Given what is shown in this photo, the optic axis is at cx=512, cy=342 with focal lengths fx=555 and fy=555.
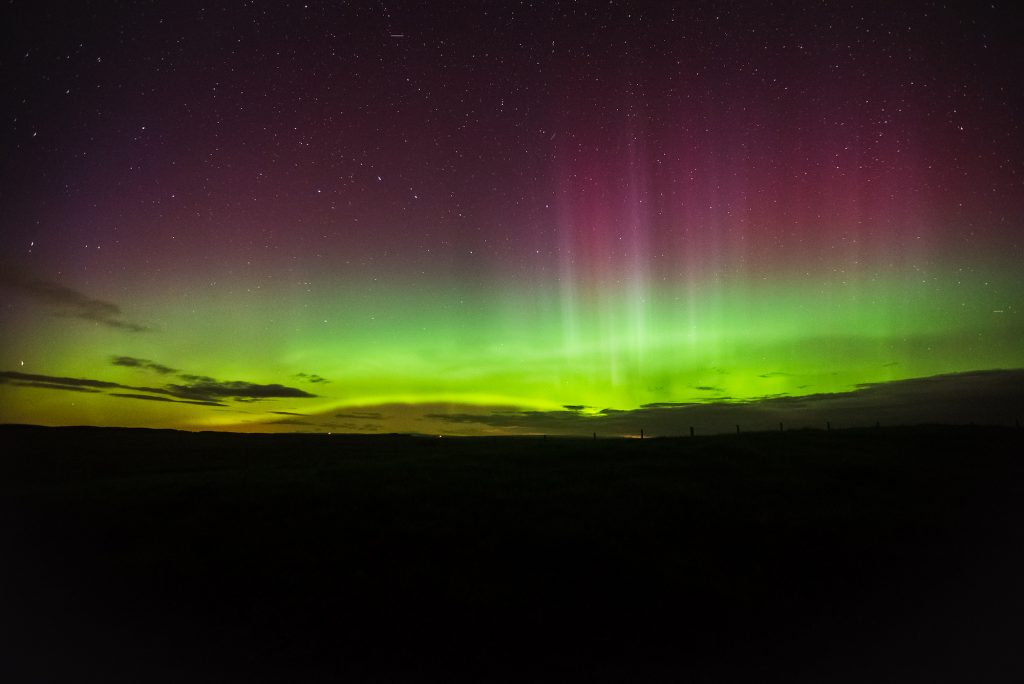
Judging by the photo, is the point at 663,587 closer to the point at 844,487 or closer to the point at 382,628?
the point at 382,628

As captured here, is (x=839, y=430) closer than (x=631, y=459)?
No

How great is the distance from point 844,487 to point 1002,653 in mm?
12550

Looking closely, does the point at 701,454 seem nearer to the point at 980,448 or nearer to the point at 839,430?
the point at 980,448

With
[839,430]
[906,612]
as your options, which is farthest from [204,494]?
[839,430]

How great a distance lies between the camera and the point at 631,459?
97.9ft

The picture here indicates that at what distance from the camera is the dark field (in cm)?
927

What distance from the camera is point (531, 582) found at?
12016mm

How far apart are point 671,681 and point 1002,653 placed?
5.48 m

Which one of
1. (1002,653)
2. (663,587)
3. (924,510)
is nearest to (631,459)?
(924,510)

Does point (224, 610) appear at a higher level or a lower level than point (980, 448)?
lower

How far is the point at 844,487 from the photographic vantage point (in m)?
20.7

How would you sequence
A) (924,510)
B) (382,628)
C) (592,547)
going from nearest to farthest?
(382,628), (592,547), (924,510)

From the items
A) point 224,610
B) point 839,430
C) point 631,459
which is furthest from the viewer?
point 839,430

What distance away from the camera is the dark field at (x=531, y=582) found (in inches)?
365
